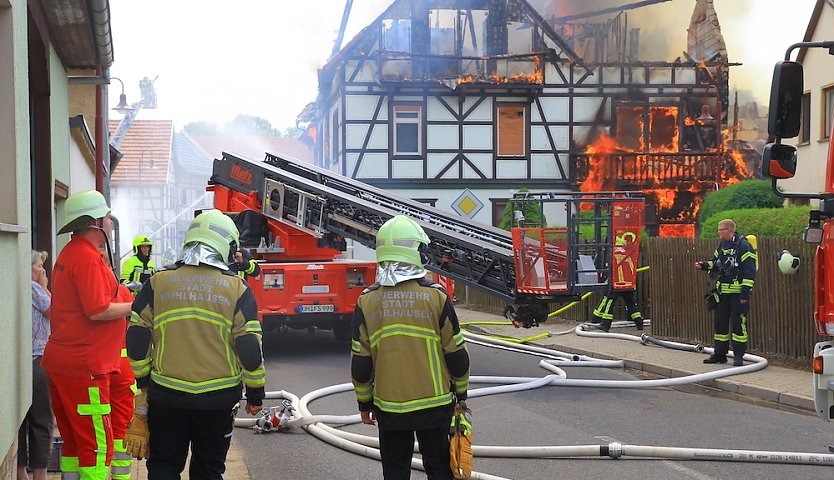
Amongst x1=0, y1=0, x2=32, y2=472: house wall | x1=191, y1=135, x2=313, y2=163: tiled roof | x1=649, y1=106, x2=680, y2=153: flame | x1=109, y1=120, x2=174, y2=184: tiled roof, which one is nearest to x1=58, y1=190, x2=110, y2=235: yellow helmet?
x1=0, y1=0, x2=32, y2=472: house wall

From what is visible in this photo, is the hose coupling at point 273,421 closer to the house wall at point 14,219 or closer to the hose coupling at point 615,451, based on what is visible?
the hose coupling at point 615,451

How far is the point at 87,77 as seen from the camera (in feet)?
37.2

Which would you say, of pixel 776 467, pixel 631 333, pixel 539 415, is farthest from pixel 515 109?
pixel 776 467

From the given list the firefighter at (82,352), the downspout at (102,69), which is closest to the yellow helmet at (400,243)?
the firefighter at (82,352)

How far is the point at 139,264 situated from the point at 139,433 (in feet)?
26.0

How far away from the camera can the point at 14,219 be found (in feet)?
16.4

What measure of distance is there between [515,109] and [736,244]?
746 inches

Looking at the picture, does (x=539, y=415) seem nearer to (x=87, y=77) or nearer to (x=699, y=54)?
(x=87, y=77)

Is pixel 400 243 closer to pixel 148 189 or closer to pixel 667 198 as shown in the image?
pixel 667 198

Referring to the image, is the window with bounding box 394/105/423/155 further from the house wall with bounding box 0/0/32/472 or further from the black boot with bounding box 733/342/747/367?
the house wall with bounding box 0/0/32/472

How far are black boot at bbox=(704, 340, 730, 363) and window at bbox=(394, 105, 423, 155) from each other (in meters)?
18.3

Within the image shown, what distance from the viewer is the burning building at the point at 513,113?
1147 inches

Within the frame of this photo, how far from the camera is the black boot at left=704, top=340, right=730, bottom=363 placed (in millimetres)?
11633

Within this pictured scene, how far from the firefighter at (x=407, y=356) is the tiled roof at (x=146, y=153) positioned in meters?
38.3
